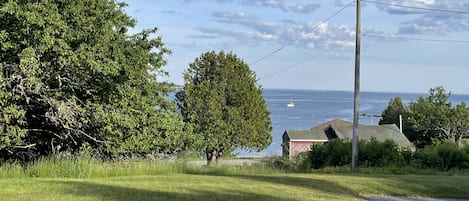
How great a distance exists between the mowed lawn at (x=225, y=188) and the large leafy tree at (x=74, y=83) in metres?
5.18

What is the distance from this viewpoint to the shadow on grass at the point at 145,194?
840cm

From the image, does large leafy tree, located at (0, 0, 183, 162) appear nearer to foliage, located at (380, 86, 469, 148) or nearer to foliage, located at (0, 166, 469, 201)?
foliage, located at (0, 166, 469, 201)

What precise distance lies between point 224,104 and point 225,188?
30.9 m

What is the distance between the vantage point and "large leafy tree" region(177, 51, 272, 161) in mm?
39781

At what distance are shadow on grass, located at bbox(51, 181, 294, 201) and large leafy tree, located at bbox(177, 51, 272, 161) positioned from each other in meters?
29.6

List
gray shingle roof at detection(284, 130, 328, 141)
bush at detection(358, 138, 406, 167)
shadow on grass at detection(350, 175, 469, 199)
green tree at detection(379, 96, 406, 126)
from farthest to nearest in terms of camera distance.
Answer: green tree at detection(379, 96, 406, 126) → gray shingle roof at detection(284, 130, 328, 141) → bush at detection(358, 138, 406, 167) → shadow on grass at detection(350, 175, 469, 199)

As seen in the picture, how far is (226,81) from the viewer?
41062 mm

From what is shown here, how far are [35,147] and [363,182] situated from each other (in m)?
11.8

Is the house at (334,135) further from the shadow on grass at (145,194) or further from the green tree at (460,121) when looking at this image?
the shadow on grass at (145,194)

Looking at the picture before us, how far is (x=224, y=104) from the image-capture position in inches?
1603

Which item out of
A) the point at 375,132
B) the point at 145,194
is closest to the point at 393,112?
the point at 375,132

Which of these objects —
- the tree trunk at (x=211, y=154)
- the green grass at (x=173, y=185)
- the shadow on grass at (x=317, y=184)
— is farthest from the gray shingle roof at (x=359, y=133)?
the shadow on grass at (x=317, y=184)

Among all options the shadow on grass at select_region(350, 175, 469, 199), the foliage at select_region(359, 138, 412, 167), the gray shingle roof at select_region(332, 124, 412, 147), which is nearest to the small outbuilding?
the gray shingle roof at select_region(332, 124, 412, 147)

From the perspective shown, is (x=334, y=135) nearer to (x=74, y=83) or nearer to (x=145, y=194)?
(x=74, y=83)
